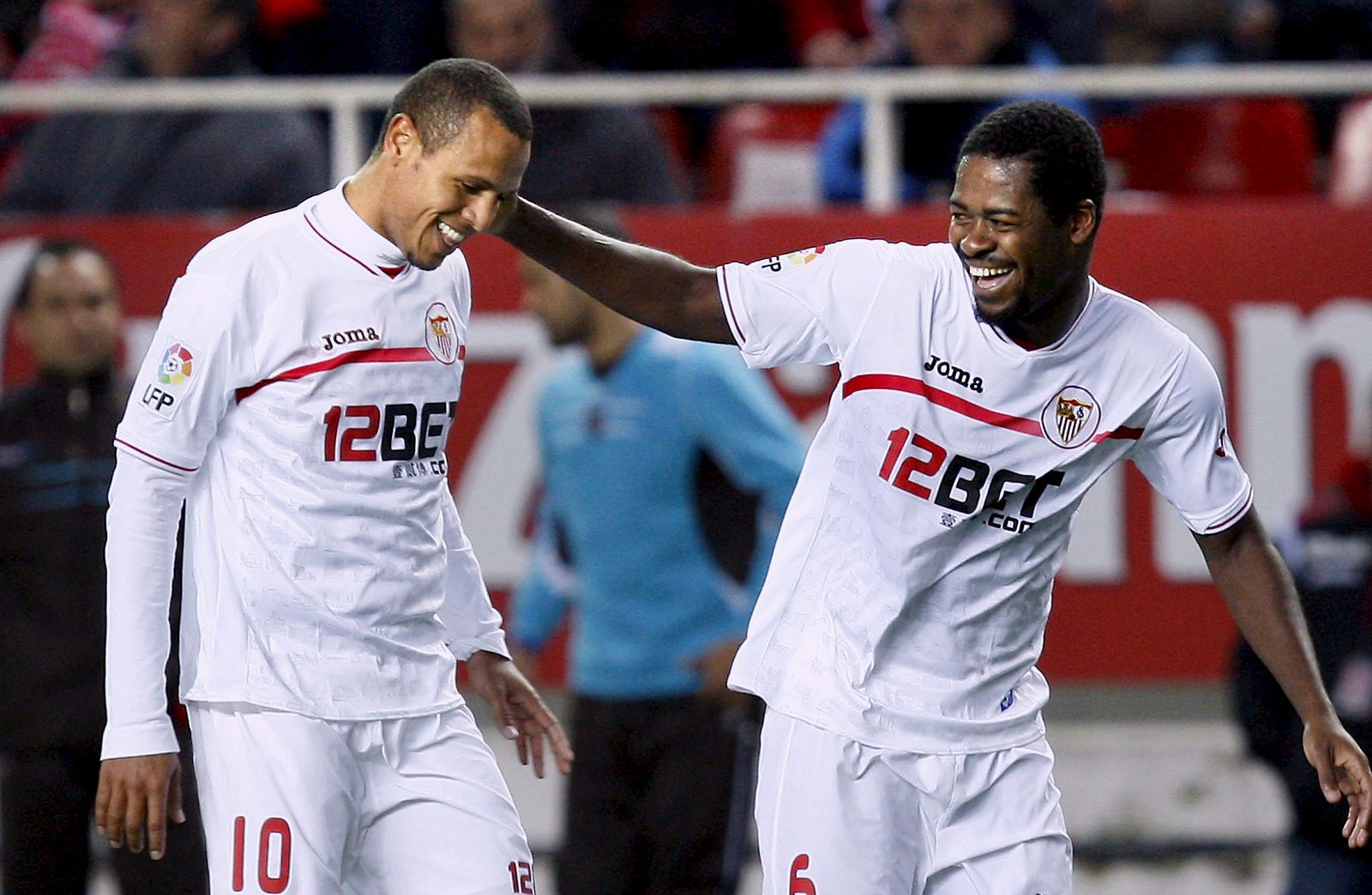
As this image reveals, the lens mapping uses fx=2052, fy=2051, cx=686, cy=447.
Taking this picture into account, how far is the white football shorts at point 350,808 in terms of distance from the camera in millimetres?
3576

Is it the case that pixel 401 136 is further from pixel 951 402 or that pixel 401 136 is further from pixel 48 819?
pixel 48 819

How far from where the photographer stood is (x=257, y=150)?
→ 7078 mm

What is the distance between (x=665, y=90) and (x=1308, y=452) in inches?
102

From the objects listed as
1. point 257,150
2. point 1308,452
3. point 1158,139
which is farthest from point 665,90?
point 1308,452

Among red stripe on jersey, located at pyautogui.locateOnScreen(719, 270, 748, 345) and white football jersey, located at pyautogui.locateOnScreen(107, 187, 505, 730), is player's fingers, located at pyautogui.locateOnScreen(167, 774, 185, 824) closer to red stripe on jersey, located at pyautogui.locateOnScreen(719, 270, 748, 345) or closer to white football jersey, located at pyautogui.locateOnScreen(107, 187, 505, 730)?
white football jersey, located at pyautogui.locateOnScreen(107, 187, 505, 730)

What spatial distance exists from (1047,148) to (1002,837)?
1209 millimetres

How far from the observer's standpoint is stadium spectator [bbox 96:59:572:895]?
3.51 m

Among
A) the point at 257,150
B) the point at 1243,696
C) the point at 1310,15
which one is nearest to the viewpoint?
the point at 1243,696

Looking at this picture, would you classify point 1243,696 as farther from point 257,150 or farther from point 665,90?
point 257,150

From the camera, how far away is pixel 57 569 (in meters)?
5.89

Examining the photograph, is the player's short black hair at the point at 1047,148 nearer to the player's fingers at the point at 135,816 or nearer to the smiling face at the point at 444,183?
the smiling face at the point at 444,183

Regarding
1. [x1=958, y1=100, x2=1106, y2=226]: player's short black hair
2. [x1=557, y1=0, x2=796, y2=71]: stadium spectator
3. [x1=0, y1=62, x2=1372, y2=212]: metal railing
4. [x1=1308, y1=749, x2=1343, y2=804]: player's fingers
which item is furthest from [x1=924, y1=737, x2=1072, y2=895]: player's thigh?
[x1=557, y1=0, x2=796, y2=71]: stadium spectator

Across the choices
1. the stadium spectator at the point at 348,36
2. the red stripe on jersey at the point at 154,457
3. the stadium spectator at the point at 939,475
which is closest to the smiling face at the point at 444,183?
the stadium spectator at the point at 939,475

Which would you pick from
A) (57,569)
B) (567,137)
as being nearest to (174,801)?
(57,569)
